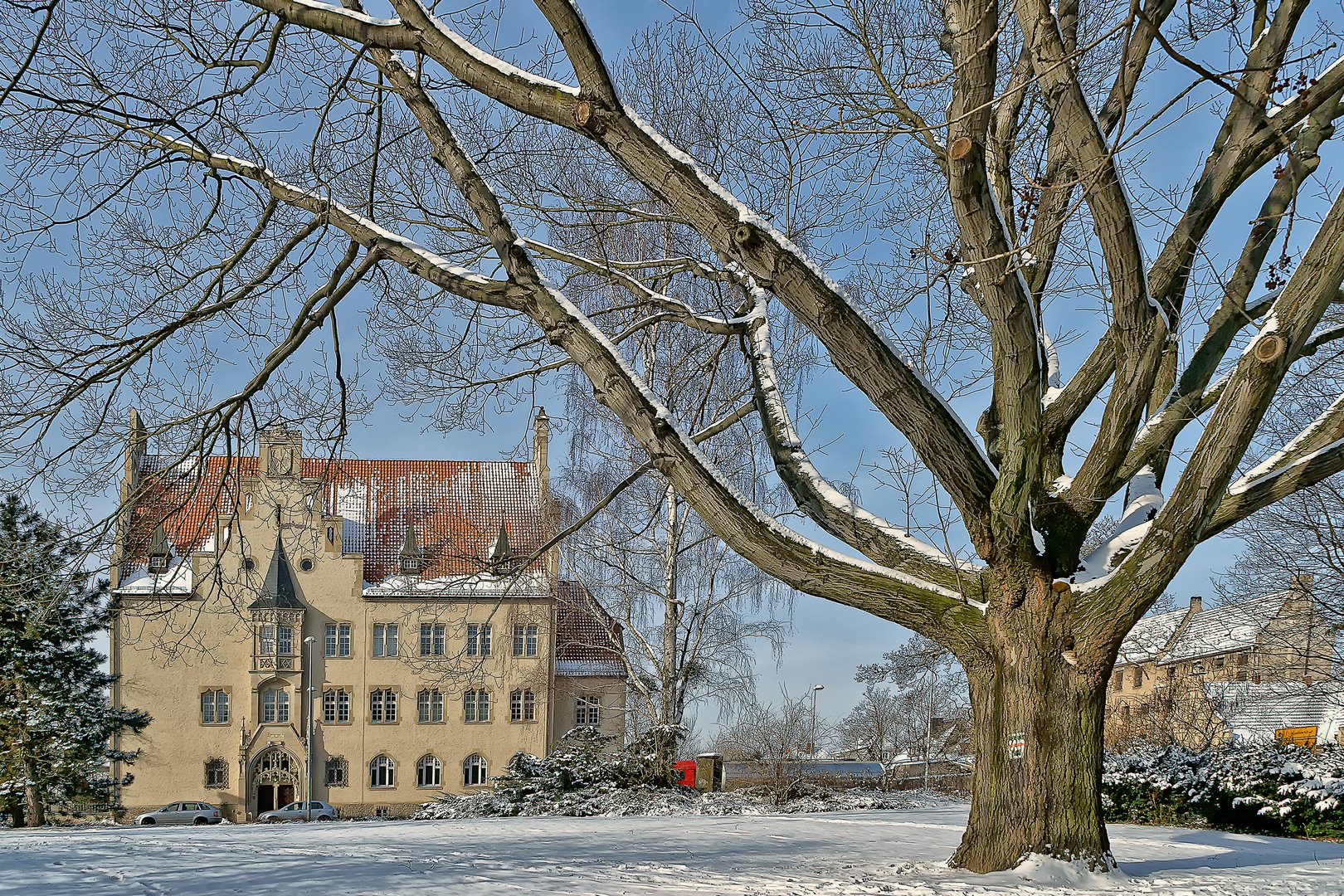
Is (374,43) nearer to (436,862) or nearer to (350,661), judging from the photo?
(436,862)

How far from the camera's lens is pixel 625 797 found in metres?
19.0

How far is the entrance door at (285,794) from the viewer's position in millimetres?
41297

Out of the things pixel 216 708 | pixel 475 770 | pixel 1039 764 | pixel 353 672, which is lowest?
pixel 475 770

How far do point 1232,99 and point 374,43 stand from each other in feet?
19.9

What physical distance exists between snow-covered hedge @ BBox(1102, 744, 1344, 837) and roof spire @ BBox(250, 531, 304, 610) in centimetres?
3330

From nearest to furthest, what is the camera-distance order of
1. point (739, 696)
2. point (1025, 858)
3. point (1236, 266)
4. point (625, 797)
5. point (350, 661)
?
point (1025, 858)
point (1236, 266)
point (625, 797)
point (739, 696)
point (350, 661)

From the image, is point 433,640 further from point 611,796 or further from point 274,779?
point 611,796

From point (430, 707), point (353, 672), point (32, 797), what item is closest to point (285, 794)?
point (353, 672)

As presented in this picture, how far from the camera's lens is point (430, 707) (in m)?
43.0

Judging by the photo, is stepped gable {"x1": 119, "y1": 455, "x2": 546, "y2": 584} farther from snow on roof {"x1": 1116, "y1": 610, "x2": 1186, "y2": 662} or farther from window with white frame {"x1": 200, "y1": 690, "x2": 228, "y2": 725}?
snow on roof {"x1": 1116, "y1": 610, "x2": 1186, "y2": 662}

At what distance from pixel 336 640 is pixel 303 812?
6854 mm

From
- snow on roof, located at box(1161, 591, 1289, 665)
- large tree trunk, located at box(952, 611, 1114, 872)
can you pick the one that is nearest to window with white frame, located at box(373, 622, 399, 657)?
snow on roof, located at box(1161, 591, 1289, 665)

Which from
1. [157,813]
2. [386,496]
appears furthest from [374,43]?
[386,496]

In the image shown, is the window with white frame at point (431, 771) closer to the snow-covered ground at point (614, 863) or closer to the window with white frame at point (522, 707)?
the window with white frame at point (522, 707)
